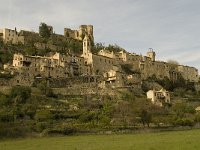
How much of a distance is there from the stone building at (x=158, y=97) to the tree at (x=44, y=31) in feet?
129

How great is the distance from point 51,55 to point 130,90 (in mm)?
22527

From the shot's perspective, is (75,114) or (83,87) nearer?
(75,114)

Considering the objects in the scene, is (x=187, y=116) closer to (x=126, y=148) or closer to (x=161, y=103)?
(x=161, y=103)

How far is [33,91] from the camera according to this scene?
79312 mm

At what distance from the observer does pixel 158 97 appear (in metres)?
90.1

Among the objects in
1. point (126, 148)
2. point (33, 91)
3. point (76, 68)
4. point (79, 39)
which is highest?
point (79, 39)

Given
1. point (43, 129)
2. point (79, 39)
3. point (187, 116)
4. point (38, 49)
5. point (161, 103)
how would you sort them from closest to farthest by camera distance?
point (43, 129)
point (187, 116)
point (161, 103)
point (38, 49)
point (79, 39)

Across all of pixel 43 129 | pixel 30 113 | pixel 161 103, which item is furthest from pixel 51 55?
pixel 43 129

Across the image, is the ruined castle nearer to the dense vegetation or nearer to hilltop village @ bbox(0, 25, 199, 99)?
hilltop village @ bbox(0, 25, 199, 99)

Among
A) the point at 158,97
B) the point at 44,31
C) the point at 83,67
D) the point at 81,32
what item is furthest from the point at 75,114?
the point at 81,32

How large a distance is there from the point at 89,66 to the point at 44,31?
23.9 metres

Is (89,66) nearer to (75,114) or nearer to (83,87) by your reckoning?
(83,87)

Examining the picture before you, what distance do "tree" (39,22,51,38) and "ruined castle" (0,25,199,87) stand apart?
1.51 metres

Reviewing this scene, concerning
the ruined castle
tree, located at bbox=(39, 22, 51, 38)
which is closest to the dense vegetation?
the ruined castle
